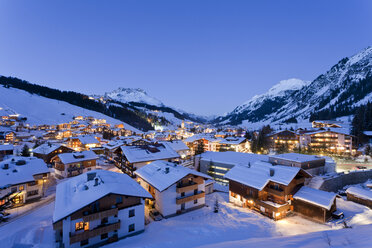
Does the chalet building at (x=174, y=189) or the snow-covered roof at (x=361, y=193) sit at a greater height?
the chalet building at (x=174, y=189)

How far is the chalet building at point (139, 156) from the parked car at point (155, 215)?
16.3 m

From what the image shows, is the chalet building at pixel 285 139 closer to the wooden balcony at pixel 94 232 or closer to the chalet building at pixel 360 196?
the chalet building at pixel 360 196

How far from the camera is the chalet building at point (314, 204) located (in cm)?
2452

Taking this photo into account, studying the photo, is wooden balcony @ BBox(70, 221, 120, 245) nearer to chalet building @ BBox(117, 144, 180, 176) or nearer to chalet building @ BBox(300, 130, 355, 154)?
chalet building @ BBox(117, 144, 180, 176)

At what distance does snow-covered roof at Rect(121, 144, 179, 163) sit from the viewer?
40.3m

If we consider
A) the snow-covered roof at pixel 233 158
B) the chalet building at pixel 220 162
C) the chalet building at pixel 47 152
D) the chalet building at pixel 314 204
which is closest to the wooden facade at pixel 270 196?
the chalet building at pixel 314 204

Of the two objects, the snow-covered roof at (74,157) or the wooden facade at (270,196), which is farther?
the snow-covered roof at (74,157)

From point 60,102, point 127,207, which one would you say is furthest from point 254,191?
point 60,102

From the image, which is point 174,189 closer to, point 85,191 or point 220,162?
point 85,191

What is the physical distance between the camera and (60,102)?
169250mm

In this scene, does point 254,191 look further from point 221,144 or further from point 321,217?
point 221,144

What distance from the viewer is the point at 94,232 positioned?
17234 mm

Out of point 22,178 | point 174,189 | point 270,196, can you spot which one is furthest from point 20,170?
point 270,196

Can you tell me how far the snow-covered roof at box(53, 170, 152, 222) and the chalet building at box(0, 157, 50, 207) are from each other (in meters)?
10.4
